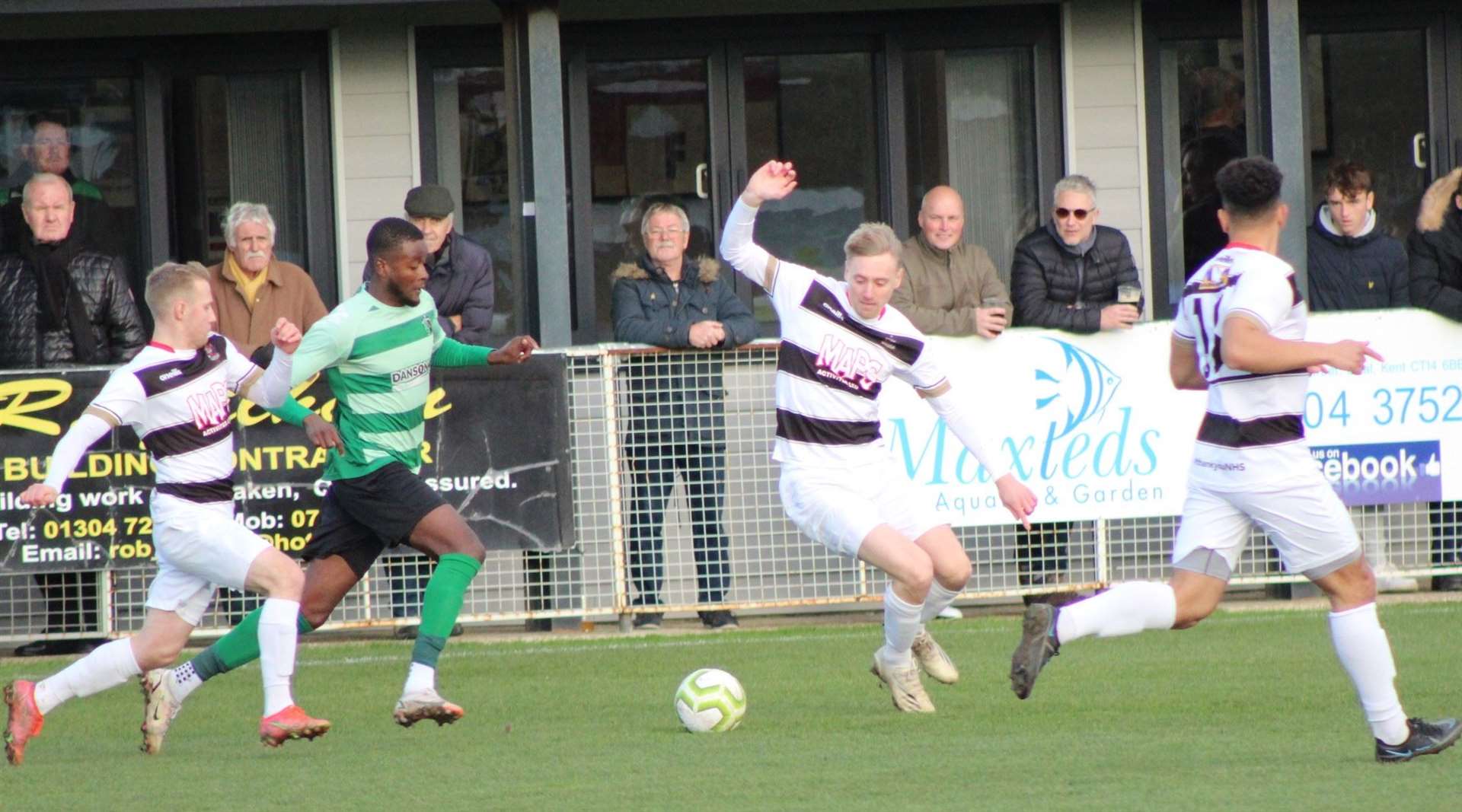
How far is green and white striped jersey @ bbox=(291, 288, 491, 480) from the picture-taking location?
7.55m

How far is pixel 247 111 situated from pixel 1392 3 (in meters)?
7.11

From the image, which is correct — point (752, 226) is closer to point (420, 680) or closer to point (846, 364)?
point (846, 364)

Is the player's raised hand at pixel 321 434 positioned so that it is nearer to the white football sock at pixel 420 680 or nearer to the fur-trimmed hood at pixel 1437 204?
the white football sock at pixel 420 680

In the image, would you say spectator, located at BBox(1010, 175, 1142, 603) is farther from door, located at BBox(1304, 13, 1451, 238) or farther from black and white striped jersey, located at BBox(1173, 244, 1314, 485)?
black and white striped jersey, located at BBox(1173, 244, 1314, 485)

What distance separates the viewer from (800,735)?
7.32 m

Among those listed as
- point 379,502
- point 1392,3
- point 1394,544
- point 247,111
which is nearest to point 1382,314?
point 1394,544

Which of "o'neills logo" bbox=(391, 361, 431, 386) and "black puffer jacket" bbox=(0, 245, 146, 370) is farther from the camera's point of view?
"black puffer jacket" bbox=(0, 245, 146, 370)

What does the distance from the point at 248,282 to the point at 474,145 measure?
2.47 meters

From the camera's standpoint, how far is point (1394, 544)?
11086 mm

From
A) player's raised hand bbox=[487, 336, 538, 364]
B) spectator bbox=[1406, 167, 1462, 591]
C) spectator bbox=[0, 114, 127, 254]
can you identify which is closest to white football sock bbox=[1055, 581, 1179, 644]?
player's raised hand bbox=[487, 336, 538, 364]

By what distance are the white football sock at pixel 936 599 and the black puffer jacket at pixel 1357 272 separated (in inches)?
165

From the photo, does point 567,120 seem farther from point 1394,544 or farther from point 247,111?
point 1394,544

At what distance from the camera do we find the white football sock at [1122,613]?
255 inches

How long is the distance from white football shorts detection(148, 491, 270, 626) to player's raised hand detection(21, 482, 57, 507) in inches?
17.7
